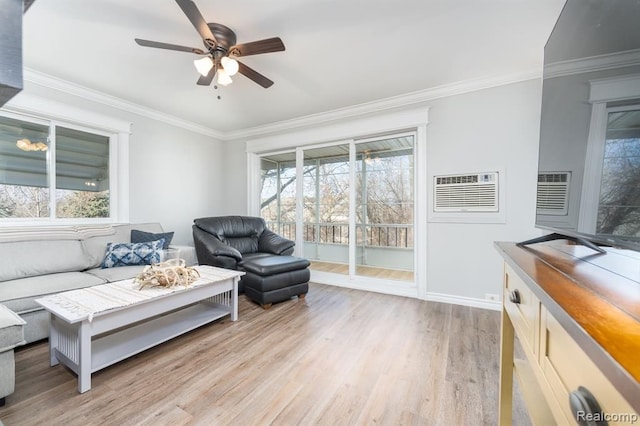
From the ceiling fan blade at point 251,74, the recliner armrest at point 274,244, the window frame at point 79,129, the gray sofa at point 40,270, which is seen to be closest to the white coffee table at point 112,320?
the gray sofa at point 40,270

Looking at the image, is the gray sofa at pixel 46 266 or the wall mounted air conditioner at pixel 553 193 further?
the gray sofa at pixel 46 266

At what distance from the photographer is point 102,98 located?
3.23m

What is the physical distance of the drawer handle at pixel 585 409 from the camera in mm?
398

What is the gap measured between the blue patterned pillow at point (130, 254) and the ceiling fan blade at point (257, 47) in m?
2.25

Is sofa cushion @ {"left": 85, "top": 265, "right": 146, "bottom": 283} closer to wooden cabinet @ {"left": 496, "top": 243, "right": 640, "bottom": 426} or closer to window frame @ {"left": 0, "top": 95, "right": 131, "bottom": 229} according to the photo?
window frame @ {"left": 0, "top": 95, "right": 131, "bottom": 229}

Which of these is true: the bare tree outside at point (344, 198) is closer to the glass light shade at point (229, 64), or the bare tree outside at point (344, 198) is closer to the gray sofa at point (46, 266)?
the glass light shade at point (229, 64)

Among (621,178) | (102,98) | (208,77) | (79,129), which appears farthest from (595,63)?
(79,129)

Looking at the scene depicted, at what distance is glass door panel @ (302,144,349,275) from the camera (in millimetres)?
→ 4078

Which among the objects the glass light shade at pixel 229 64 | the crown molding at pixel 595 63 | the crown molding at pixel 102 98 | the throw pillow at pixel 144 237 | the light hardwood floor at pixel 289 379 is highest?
the crown molding at pixel 102 98

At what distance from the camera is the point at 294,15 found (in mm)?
1899

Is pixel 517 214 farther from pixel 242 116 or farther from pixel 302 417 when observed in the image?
pixel 242 116

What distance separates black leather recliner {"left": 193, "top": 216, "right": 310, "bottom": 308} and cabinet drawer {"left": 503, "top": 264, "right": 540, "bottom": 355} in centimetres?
222

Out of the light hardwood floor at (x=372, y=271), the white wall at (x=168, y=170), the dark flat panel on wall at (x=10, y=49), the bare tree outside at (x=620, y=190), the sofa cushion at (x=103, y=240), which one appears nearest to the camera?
the dark flat panel on wall at (x=10, y=49)

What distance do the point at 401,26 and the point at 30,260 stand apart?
3.75 m
